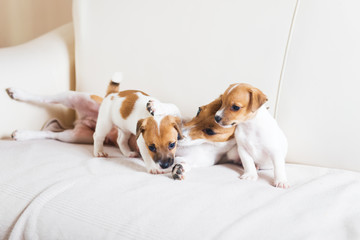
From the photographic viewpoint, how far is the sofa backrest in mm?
1305

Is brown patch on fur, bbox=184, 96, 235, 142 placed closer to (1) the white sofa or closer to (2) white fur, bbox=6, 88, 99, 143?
(1) the white sofa

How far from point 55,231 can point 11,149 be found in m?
0.54

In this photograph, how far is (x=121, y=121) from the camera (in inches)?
54.9

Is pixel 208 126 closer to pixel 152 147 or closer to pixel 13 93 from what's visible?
pixel 152 147

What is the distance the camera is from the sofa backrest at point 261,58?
1.30m

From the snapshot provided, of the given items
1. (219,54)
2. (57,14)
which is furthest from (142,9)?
(57,14)

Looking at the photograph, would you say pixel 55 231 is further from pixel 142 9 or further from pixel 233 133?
pixel 142 9

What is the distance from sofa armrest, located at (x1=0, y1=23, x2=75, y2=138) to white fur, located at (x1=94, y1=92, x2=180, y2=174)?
0.43 metres

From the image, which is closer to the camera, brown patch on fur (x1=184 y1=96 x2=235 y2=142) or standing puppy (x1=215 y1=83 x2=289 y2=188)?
standing puppy (x1=215 y1=83 x2=289 y2=188)

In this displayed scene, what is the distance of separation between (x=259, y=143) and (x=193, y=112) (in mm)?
380

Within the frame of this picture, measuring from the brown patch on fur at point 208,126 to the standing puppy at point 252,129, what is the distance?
0.05m

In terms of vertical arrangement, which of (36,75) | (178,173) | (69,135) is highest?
(36,75)

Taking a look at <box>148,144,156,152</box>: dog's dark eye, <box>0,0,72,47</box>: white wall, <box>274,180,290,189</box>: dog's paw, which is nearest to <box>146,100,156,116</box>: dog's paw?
<box>148,144,156,152</box>: dog's dark eye

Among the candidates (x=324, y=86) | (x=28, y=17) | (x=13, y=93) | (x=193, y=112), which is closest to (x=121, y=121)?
(x=193, y=112)
